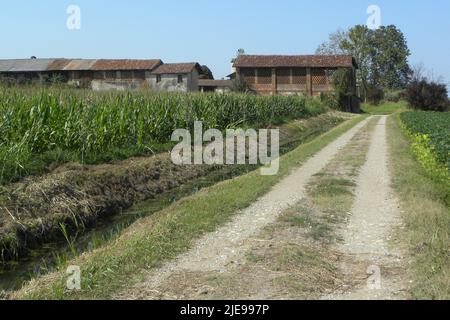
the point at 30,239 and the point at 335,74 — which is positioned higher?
the point at 335,74

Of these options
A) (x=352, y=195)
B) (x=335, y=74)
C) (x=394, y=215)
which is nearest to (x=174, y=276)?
(x=394, y=215)

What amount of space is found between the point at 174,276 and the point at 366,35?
10249cm

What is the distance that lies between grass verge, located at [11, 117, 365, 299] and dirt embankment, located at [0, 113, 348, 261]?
148cm

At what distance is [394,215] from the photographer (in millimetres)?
8844

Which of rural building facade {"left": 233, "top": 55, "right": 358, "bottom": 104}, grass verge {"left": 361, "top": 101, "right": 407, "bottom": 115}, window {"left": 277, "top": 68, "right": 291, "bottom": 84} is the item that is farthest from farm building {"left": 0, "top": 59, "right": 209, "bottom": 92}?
grass verge {"left": 361, "top": 101, "right": 407, "bottom": 115}

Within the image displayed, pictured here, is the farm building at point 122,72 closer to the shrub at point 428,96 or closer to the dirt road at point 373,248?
the shrub at point 428,96

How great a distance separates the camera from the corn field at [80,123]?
1129cm

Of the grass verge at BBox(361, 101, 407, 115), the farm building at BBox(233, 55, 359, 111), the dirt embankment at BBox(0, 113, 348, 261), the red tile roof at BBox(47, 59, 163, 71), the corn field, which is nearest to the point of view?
the dirt embankment at BBox(0, 113, 348, 261)

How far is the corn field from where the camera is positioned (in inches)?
444

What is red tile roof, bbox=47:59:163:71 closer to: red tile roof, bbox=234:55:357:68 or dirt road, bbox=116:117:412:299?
red tile roof, bbox=234:55:357:68

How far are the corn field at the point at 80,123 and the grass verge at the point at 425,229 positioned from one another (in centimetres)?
713
